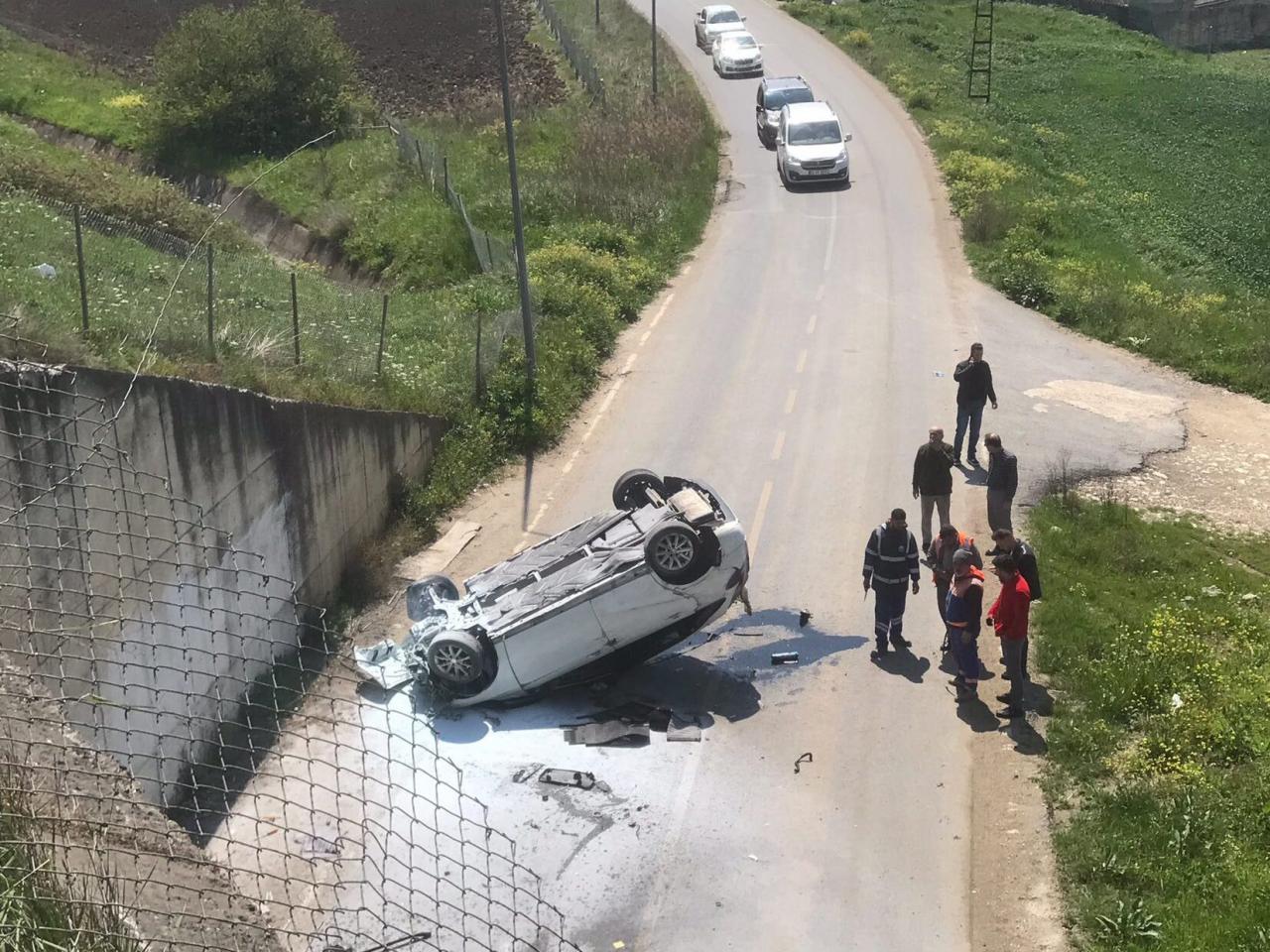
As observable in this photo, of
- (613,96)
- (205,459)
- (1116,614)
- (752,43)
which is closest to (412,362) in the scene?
(205,459)

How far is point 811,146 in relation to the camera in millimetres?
31000

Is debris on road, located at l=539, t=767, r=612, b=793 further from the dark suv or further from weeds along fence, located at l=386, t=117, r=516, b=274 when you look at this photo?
the dark suv

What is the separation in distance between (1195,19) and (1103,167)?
1407 inches

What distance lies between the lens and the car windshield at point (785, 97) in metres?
35.3

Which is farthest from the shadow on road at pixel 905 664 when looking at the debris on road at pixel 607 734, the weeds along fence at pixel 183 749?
the weeds along fence at pixel 183 749

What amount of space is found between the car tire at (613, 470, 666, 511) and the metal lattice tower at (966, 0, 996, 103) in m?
30.9

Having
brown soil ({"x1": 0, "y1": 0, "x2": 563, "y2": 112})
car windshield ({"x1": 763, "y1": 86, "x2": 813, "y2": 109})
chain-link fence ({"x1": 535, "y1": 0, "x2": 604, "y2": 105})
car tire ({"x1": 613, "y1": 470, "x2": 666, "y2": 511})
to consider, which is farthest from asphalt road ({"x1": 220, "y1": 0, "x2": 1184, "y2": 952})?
brown soil ({"x1": 0, "y1": 0, "x2": 563, "y2": 112})

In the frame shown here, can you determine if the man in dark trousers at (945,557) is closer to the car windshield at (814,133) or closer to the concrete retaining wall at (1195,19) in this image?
the car windshield at (814,133)

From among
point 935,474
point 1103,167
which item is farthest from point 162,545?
point 1103,167

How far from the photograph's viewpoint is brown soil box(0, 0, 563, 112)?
4116 cm

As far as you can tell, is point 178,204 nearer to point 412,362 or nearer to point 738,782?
point 412,362

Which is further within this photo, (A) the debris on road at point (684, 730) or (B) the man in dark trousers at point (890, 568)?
(B) the man in dark trousers at point (890, 568)

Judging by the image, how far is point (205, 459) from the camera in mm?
11477

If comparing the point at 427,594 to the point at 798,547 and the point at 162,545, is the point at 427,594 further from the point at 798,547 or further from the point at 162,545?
the point at 798,547
